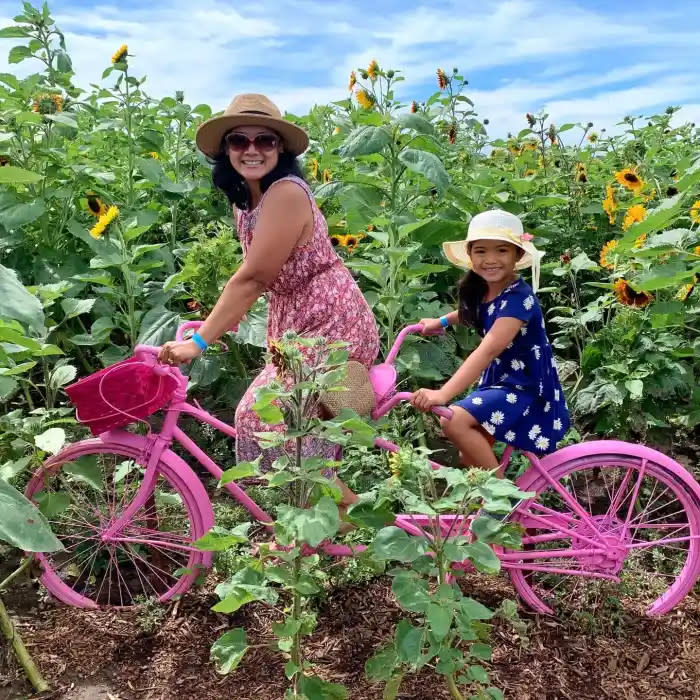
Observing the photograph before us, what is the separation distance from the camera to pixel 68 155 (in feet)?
13.1

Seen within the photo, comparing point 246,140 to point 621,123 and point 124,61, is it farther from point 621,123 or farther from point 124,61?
point 621,123

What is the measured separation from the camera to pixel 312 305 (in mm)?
2424

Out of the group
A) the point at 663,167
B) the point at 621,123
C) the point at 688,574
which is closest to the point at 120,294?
the point at 688,574

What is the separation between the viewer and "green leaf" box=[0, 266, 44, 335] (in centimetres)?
112

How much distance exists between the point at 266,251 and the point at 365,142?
99 cm

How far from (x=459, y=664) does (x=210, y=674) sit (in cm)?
87

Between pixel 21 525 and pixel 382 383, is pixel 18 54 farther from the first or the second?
pixel 21 525

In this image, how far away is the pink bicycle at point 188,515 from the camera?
2.39m

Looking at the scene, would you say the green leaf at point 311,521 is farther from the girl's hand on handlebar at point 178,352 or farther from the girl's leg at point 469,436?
the girl's leg at point 469,436

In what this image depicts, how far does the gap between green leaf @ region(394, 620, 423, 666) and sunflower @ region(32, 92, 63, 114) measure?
397 cm

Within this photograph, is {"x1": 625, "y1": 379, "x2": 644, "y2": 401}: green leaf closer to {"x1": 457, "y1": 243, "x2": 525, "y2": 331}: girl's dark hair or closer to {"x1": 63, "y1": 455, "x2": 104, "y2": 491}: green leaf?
{"x1": 457, "y1": 243, "x2": 525, "y2": 331}: girl's dark hair

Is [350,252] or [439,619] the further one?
[350,252]

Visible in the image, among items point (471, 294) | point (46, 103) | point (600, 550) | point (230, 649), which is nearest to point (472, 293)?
point (471, 294)

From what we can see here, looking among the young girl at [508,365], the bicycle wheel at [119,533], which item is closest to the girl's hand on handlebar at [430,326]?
the young girl at [508,365]
